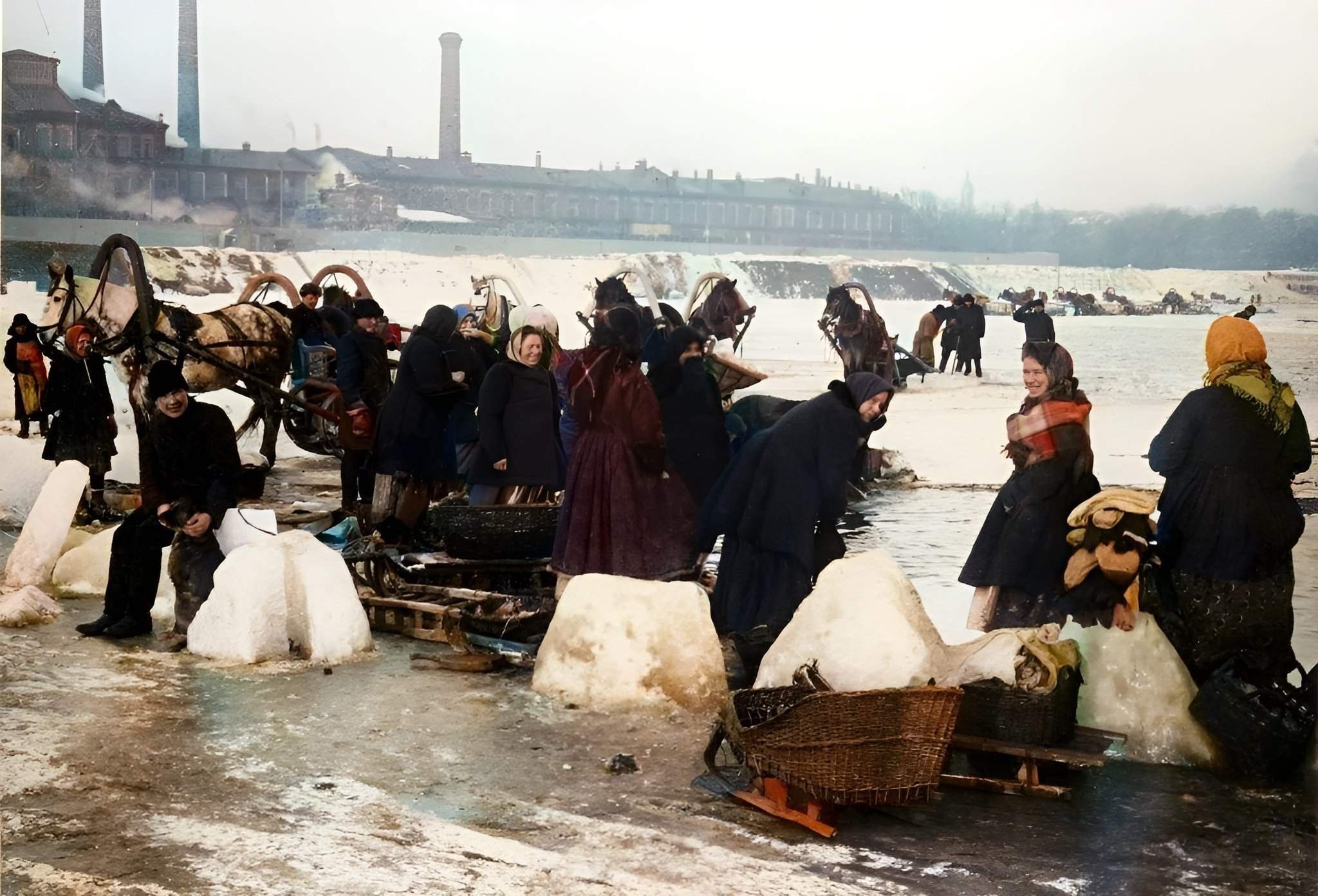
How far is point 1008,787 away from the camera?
491cm

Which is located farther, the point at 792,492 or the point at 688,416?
the point at 688,416

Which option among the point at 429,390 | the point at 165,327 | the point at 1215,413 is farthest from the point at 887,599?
the point at 165,327

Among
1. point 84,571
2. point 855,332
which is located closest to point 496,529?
point 855,332

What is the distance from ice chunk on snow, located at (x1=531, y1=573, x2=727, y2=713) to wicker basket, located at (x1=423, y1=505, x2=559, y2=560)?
101 cm

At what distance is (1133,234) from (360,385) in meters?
4.74

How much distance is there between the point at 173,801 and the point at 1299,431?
162 inches

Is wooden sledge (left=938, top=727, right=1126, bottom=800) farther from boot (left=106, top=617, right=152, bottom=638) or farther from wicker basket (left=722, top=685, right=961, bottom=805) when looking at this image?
boot (left=106, top=617, right=152, bottom=638)

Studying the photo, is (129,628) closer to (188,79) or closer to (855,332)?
(188,79)

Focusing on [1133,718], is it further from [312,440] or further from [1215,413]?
[312,440]

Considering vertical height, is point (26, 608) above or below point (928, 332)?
below

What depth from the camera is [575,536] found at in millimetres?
6539

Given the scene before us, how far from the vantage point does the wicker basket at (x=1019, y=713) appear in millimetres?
4945

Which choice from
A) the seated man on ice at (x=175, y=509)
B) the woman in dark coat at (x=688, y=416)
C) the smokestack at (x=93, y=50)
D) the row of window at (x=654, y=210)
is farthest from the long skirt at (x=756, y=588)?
the smokestack at (x=93, y=50)

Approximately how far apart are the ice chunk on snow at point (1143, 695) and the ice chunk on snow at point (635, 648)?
144cm
